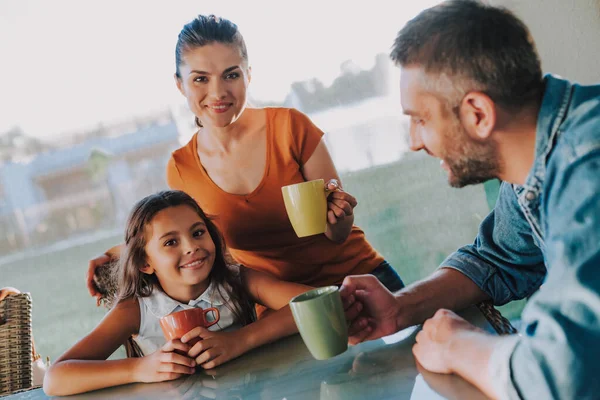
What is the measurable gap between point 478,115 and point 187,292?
857mm

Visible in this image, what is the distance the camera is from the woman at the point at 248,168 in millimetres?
1502

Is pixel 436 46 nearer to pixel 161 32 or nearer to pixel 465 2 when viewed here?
pixel 465 2

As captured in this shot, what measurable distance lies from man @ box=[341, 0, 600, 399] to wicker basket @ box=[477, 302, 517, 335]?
0.10ft

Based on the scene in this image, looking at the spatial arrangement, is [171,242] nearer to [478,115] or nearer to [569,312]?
[478,115]

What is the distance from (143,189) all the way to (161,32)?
0.83m

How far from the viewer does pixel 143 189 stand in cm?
315

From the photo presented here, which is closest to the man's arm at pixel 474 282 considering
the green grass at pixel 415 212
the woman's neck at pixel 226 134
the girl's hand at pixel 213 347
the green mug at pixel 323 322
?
the green mug at pixel 323 322

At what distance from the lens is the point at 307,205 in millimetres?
1213

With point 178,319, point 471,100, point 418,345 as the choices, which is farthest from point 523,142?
point 178,319

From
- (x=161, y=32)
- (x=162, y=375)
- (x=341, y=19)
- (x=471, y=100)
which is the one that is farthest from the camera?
(x=161, y=32)

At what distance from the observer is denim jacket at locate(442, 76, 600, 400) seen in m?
0.57

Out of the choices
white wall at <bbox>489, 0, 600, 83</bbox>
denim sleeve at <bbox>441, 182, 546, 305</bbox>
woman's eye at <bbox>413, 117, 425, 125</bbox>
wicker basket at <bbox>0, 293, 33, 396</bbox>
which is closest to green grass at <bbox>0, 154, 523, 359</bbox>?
white wall at <bbox>489, 0, 600, 83</bbox>

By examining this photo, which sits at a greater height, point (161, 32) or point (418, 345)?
point (161, 32)

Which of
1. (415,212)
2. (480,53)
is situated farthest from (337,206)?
(415,212)
